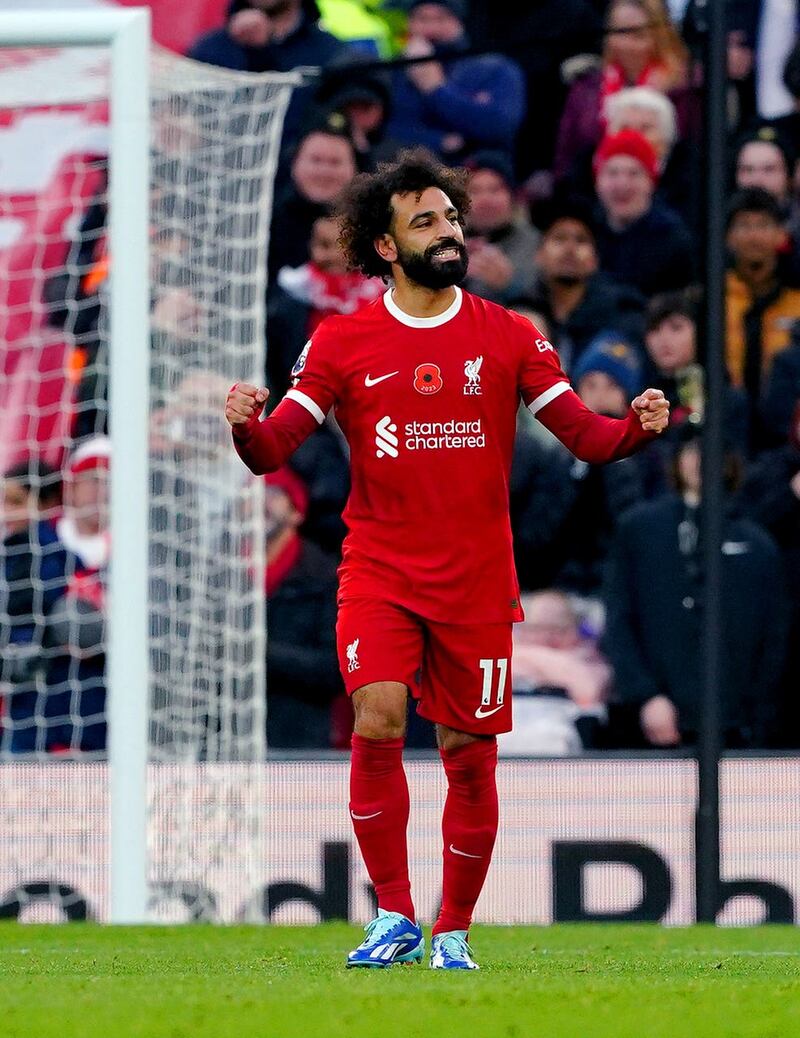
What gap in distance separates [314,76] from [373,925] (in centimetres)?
425

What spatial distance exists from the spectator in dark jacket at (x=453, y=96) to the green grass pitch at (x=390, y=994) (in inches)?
197

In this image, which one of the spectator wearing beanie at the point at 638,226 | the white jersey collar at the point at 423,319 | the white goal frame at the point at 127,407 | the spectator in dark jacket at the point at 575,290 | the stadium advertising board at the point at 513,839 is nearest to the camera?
the white jersey collar at the point at 423,319

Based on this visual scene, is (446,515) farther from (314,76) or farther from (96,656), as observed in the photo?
(96,656)

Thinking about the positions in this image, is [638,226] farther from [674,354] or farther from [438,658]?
[438,658]

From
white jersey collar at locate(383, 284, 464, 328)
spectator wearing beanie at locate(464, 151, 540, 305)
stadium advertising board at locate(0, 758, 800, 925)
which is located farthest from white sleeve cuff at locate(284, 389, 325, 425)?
spectator wearing beanie at locate(464, 151, 540, 305)

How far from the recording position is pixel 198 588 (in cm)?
798

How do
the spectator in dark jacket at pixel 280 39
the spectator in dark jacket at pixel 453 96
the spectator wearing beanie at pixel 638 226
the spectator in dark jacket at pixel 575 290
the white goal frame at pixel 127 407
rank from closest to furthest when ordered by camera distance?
1. the white goal frame at pixel 127 407
2. the spectator in dark jacket at pixel 575 290
3. the spectator wearing beanie at pixel 638 226
4. the spectator in dark jacket at pixel 453 96
5. the spectator in dark jacket at pixel 280 39

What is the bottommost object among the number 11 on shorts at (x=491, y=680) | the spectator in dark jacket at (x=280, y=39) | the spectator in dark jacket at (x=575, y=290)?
the number 11 on shorts at (x=491, y=680)

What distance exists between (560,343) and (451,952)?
503cm

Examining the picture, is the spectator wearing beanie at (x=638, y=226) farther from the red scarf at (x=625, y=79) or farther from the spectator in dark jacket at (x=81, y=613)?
the spectator in dark jacket at (x=81, y=613)

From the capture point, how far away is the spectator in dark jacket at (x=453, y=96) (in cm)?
965

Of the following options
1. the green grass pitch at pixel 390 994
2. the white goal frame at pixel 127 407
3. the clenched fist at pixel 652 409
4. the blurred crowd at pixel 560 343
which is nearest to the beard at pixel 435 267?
the clenched fist at pixel 652 409

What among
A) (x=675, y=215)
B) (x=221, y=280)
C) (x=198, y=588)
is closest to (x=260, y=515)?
(x=198, y=588)

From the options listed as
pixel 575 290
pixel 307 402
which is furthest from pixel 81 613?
pixel 307 402
